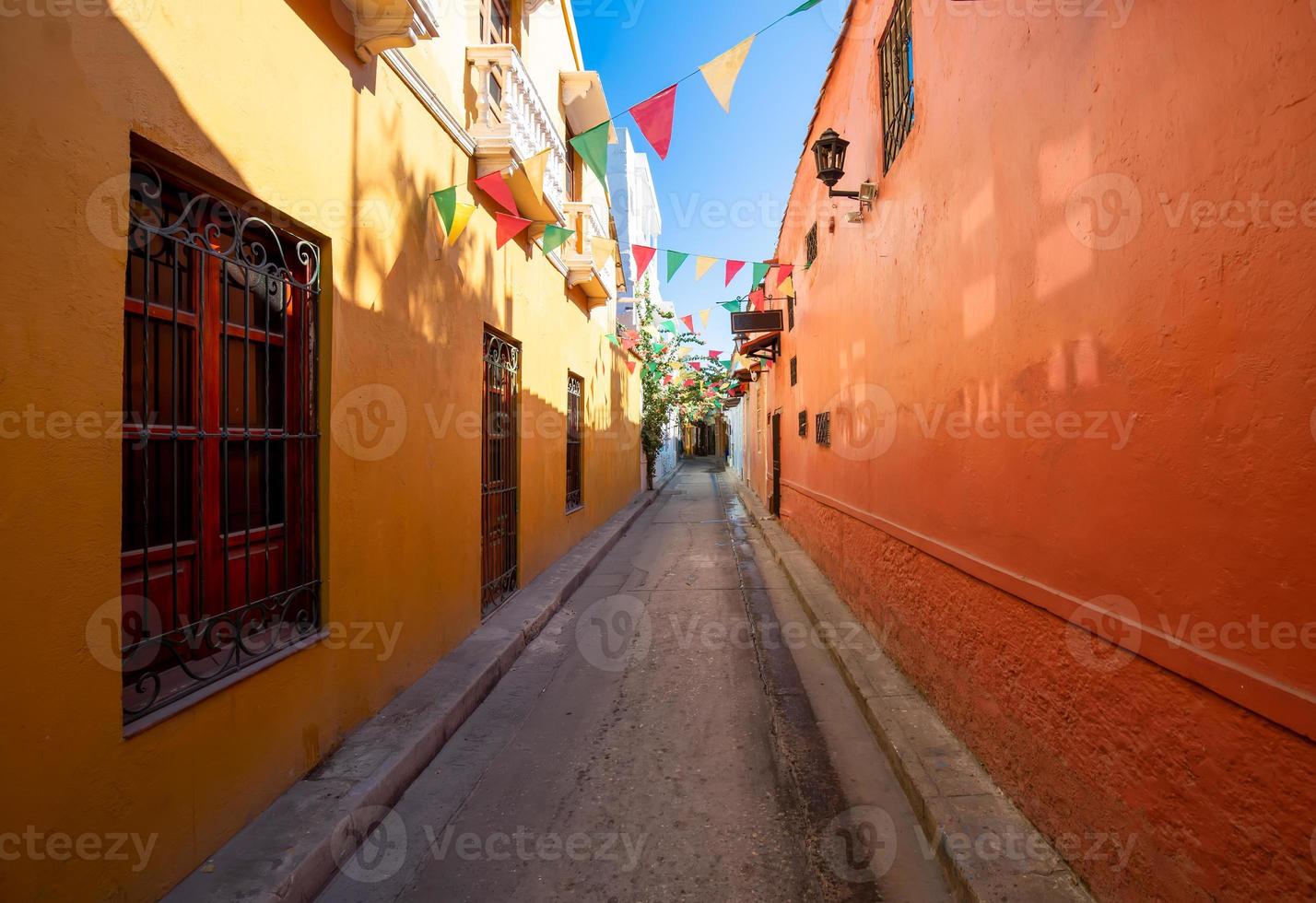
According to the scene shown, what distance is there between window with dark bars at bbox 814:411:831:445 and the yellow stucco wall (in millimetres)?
4311

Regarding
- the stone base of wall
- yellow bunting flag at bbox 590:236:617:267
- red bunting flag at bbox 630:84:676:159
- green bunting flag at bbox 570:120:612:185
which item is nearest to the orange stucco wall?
the stone base of wall

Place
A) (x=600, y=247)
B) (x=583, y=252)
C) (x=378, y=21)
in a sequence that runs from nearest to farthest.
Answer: (x=378, y=21) < (x=583, y=252) < (x=600, y=247)

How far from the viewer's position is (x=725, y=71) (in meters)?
4.15

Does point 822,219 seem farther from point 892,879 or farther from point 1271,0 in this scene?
point 892,879

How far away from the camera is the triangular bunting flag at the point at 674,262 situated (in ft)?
24.6

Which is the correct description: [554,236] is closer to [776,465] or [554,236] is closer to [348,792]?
[348,792]

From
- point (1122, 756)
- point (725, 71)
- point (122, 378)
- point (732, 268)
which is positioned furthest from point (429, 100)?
point (1122, 756)

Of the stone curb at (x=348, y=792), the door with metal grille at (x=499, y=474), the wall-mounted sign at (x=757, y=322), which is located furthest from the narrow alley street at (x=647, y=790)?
the wall-mounted sign at (x=757, y=322)

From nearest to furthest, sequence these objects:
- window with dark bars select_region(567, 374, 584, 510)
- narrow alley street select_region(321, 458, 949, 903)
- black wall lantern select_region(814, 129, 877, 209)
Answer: narrow alley street select_region(321, 458, 949, 903), black wall lantern select_region(814, 129, 877, 209), window with dark bars select_region(567, 374, 584, 510)

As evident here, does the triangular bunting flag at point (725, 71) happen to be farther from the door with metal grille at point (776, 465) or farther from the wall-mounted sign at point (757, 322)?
the door with metal grille at point (776, 465)

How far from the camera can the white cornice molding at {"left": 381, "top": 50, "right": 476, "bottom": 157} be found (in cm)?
396

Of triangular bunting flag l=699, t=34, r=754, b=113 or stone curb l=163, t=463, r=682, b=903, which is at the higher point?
triangular bunting flag l=699, t=34, r=754, b=113

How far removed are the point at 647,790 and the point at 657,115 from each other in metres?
4.27

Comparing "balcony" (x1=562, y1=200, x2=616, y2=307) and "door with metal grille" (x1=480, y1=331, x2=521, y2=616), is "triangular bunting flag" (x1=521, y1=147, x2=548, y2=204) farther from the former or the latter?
"balcony" (x1=562, y1=200, x2=616, y2=307)
